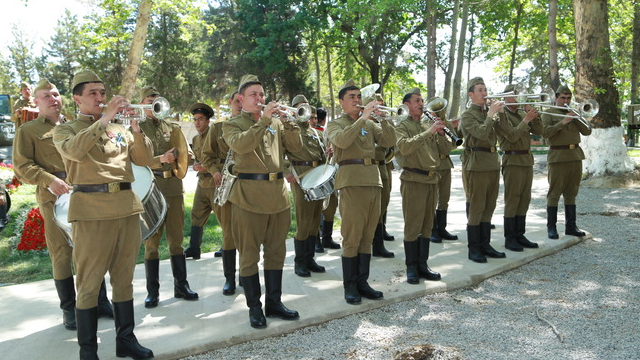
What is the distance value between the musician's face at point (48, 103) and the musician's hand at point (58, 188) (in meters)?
0.83

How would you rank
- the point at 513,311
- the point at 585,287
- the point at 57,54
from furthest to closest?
the point at 57,54 < the point at 585,287 < the point at 513,311

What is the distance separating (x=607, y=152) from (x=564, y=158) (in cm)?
629

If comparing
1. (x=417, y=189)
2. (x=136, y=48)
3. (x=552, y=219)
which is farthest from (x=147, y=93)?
(x=136, y=48)

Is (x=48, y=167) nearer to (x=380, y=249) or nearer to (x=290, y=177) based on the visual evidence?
(x=290, y=177)

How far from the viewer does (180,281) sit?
5633 millimetres

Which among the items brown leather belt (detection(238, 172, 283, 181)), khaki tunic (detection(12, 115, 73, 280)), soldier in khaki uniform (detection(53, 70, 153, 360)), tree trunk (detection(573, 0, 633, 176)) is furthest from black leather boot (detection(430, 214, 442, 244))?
tree trunk (detection(573, 0, 633, 176))

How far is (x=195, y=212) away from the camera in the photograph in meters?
7.40

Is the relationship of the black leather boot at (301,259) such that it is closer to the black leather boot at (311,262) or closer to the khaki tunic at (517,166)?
the black leather boot at (311,262)

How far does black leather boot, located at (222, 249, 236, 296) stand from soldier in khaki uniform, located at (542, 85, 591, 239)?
477cm

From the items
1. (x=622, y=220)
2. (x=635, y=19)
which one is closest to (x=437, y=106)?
(x=622, y=220)

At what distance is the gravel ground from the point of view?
421 centimetres

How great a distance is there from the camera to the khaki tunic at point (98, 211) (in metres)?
3.93

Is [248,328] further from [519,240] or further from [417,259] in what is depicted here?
[519,240]

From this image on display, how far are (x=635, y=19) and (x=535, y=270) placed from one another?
87.5ft
